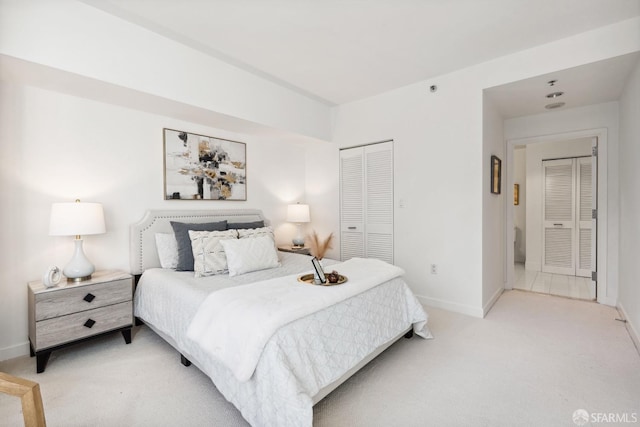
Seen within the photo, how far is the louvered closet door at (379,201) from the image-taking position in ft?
12.8

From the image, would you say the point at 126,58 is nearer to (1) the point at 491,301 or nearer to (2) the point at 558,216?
(1) the point at 491,301

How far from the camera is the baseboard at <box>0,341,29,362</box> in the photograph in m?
2.31

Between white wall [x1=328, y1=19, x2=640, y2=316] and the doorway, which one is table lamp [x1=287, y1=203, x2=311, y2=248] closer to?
white wall [x1=328, y1=19, x2=640, y2=316]

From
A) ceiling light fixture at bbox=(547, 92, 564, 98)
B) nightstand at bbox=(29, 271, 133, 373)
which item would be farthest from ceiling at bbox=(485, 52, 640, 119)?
nightstand at bbox=(29, 271, 133, 373)

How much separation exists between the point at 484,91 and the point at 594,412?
2794mm

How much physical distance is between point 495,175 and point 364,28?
2.34 meters

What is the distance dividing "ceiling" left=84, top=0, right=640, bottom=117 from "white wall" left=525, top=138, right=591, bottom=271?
2446 millimetres

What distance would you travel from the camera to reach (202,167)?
3496 mm

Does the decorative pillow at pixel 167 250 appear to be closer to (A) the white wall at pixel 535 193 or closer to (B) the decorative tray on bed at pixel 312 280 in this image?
(B) the decorative tray on bed at pixel 312 280

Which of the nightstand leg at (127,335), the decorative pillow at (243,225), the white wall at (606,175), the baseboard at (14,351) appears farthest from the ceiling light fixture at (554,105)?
the baseboard at (14,351)

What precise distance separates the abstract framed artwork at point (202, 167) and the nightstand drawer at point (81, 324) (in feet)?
3.98

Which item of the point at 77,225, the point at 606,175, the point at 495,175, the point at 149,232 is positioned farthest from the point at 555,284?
the point at 77,225

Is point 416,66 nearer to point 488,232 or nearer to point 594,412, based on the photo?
point 488,232

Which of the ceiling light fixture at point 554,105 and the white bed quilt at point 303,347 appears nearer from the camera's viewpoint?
the white bed quilt at point 303,347
